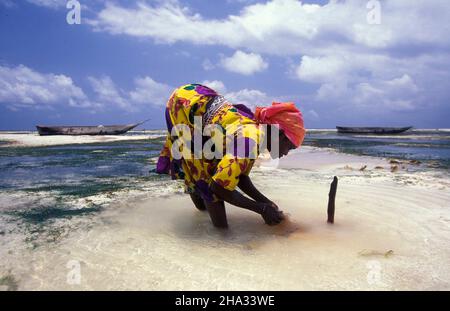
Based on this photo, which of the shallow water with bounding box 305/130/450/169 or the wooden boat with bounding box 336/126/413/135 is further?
the wooden boat with bounding box 336/126/413/135

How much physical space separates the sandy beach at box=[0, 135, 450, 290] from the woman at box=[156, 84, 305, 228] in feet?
1.03

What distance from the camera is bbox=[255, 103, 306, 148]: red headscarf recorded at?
2605mm

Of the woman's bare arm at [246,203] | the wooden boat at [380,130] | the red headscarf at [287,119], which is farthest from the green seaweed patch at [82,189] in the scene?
the wooden boat at [380,130]

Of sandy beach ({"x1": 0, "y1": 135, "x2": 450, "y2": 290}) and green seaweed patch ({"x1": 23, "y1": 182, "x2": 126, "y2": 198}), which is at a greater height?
green seaweed patch ({"x1": 23, "y1": 182, "x2": 126, "y2": 198})

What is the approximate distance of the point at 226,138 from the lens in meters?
2.60

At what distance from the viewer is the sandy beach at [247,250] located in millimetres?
2041

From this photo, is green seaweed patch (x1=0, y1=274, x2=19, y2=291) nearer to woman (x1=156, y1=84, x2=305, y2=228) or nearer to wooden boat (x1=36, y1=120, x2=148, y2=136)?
woman (x1=156, y1=84, x2=305, y2=228)

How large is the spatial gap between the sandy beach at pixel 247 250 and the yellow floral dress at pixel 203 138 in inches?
19.3


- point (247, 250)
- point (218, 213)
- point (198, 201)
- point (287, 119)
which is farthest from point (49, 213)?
point (287, 119)

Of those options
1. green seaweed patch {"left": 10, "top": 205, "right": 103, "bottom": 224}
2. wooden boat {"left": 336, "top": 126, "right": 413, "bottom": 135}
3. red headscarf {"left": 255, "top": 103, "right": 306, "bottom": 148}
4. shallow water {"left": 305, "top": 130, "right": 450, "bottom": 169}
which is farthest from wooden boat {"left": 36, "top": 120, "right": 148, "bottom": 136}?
red headscarf {"left": 255, "top": 103, "right": 306, "bottom": 148}
